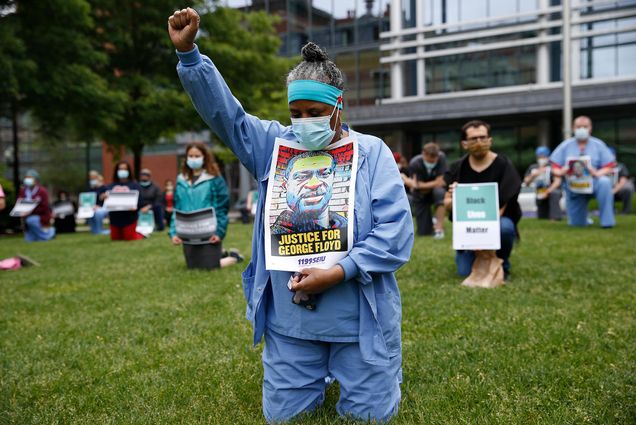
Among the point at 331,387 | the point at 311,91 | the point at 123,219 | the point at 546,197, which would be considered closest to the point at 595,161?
the point at 546,197

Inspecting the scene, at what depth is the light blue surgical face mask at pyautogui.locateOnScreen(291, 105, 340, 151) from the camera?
2926 mm

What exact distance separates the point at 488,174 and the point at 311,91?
14.5ft

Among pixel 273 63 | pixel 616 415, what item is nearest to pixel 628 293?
pixel 616 415

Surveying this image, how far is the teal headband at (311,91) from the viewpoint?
286cm

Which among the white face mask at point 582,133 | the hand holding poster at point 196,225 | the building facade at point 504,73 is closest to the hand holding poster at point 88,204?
the hand holding poster at point 196,225

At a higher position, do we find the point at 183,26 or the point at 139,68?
the point at 139,68

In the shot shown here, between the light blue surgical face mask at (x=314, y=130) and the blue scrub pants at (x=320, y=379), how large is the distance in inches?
39.1

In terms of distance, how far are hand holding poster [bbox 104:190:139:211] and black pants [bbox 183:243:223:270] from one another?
6928 millimetres

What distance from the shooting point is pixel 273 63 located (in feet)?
87.4

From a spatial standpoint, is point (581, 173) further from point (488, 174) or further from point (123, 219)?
point (123, 219)

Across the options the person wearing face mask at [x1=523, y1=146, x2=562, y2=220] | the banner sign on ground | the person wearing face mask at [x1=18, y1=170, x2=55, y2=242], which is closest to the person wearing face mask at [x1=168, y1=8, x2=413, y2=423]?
the person wearing face mask at [x1=523, y1=146, x2=562, y2=220]

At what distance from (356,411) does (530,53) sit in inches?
1281

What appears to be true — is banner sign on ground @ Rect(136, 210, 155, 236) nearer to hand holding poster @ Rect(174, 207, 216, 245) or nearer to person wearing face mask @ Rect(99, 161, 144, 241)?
person wearing face mask @ Rect(99, 161, 144, 241)

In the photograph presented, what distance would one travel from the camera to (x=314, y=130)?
9.65 feet
